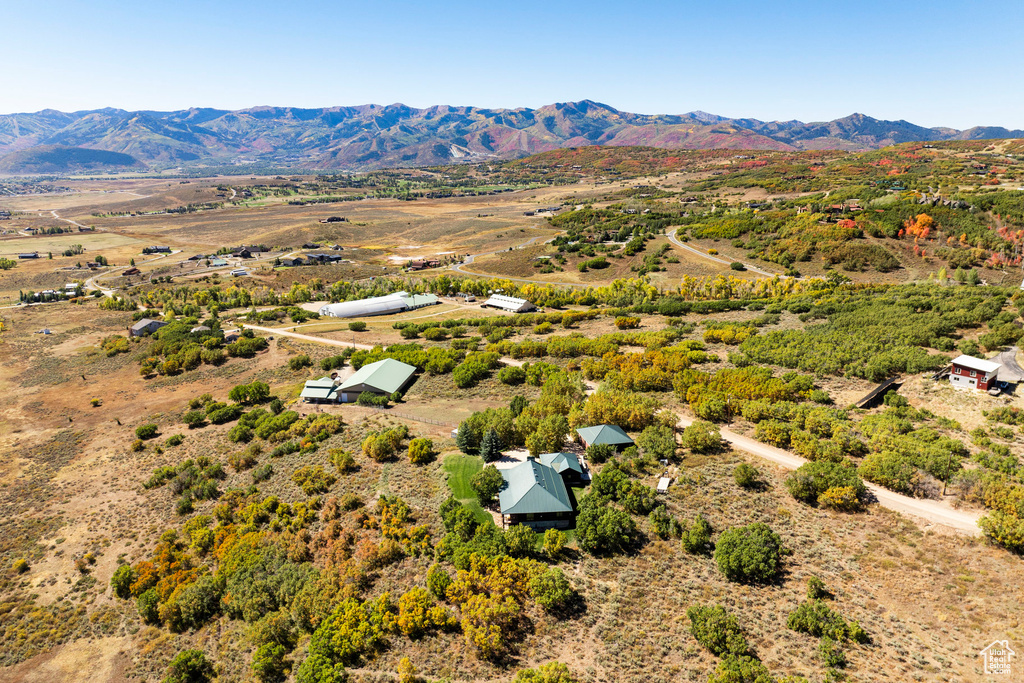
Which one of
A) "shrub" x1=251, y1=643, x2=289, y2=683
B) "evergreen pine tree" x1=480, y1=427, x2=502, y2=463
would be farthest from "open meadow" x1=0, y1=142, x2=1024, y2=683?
"evergreen pine tree" x1=480, y1=427, x2=502, y2=463

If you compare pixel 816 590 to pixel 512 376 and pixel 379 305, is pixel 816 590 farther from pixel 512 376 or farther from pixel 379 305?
pixel 379 305

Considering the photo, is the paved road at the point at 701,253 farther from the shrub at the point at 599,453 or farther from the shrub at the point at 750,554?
the shrub at the point at 750,554

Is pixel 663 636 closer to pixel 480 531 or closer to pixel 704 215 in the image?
pixel 480 531

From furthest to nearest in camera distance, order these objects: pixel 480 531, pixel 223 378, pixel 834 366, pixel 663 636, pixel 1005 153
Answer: pixel 1005 153 < pixel 223 378 < pixel 834 366 < pixel 480 531 < pixel 663 636

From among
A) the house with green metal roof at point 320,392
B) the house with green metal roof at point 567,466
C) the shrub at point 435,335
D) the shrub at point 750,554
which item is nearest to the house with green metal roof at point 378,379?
the house with green metal roof at point 320,392

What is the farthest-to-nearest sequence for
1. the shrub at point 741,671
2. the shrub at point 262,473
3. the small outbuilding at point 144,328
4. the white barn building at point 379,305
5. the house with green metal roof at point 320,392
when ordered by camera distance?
1. the white barn building at point 379,305
2. the small outbuilding at point 144,328
3. the house with green metal roof at point 320,392
4. the shrub at point 262,473
5. the shrub at point 741,671

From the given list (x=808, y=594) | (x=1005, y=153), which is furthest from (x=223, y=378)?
(x=1005, y=153)
